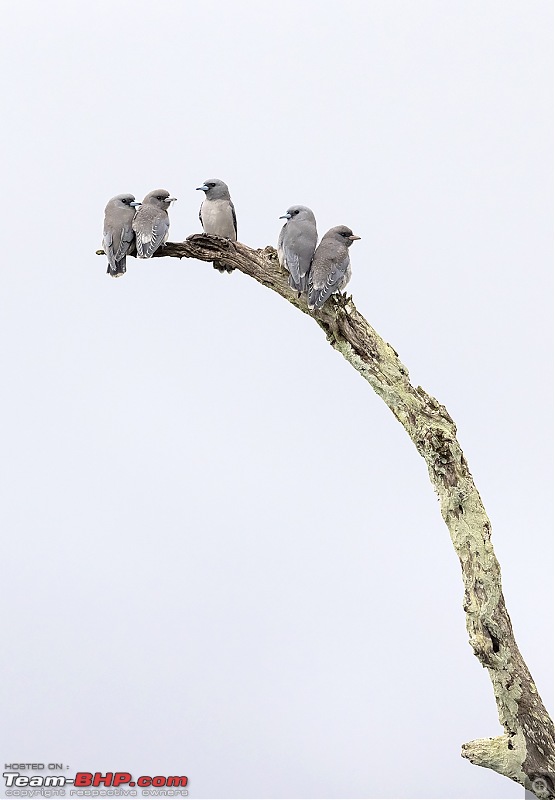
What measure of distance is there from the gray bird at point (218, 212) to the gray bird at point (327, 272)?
0.86 metres

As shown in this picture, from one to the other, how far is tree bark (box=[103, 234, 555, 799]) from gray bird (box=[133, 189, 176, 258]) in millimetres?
824

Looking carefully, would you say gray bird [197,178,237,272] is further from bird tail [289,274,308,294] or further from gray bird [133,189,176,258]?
bird tail [289,274,308,294]

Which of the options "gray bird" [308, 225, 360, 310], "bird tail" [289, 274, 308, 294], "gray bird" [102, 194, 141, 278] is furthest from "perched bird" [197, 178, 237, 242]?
"gray bird" [308, 225, 360, 310]

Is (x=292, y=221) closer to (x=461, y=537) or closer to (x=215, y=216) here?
(x=215, y=216)

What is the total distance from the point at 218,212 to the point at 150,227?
2.13 feet

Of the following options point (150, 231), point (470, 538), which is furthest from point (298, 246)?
point (470, 538)

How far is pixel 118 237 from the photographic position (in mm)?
8062

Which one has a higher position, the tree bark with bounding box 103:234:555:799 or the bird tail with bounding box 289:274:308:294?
the bird tail with bounding box 289:274:308:294

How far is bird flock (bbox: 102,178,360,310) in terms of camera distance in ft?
25.4

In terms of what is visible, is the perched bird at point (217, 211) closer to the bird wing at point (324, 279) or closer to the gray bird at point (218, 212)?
the gray bird at point (218, 212)

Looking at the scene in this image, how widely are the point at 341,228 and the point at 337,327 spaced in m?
0.81

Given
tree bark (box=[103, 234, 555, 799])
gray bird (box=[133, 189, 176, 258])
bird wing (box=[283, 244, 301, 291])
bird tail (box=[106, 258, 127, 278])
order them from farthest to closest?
1. bird tail (box=[106, 258, 127, 278])
2. gray bird (box=[133, 189, 176, 258])
3. bird wing (box=[283, 244, 301, 291])
4. tree bark (box=[103, 234, 555, 799])

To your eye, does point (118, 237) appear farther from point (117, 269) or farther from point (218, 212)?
point (218, 212)

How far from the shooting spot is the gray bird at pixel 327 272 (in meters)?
7.70
